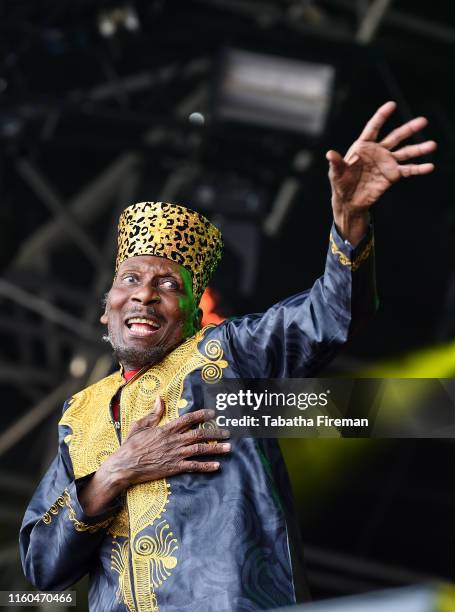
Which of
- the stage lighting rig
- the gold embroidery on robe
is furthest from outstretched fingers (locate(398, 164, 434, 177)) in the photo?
the stage lighting rig

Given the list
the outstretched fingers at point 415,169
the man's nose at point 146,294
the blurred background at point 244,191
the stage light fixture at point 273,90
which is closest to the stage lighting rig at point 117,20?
the blurred background at point 244,191

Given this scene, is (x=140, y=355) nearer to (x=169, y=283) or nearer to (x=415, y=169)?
(x=169, y=283)

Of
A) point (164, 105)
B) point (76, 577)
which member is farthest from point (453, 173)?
point (76, 577)

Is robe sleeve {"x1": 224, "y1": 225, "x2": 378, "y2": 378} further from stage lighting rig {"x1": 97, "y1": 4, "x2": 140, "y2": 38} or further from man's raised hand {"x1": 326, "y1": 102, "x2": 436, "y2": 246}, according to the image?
stage lighting rig {"x1": 97, "y1": 4, "x2": 140, "y2": 38}

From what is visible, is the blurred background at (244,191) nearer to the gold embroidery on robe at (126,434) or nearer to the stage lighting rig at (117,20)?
the stage lighting rig at (117,20)

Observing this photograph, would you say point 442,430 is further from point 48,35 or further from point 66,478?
point 48,35

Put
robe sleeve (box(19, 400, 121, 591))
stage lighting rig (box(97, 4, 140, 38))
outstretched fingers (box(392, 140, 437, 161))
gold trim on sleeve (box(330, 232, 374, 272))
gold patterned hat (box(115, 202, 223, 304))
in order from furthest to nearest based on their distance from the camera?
stage lighting rig (box(97, 4, 140, 38)) → gold patterned hat (box(115, 202, 223, 304)) → robe sleeve (box(19, 400, 121, 591)) → gold trim on sleeve (box(330, 232, 374, 272)) → outstretched fingers (box(392, 140, 437, 161))

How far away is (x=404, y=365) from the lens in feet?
23.5

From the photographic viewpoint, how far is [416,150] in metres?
2.40

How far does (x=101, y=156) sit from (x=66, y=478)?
503cm

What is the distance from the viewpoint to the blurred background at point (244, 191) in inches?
257

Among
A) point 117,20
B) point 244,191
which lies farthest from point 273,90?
point 117,20

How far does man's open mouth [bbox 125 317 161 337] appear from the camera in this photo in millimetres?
2859

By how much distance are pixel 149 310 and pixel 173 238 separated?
256 millimetres
